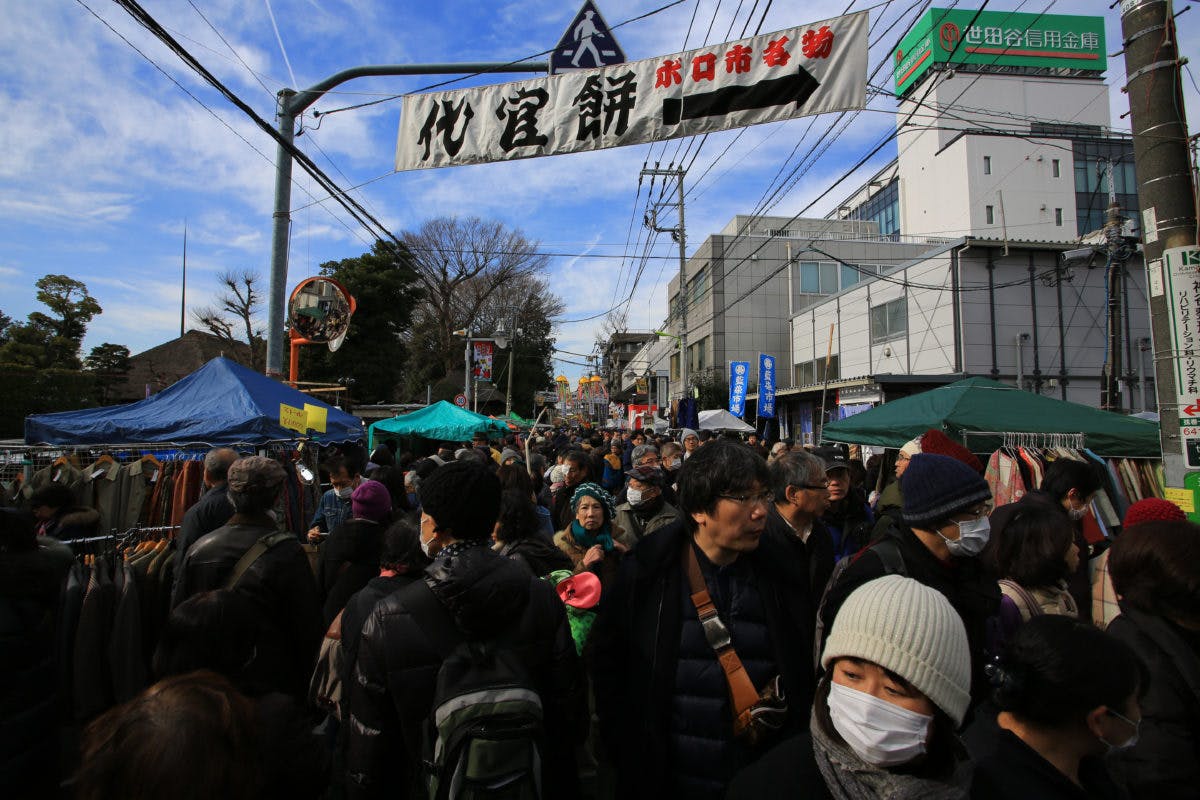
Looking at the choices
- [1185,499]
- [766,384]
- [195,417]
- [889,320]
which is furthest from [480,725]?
[889,320]

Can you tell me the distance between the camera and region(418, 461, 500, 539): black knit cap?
221 cm

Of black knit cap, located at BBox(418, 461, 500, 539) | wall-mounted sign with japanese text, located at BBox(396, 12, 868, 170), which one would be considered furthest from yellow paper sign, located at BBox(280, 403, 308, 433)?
black knit cap, located at BBox(418, 461, 500, 539)

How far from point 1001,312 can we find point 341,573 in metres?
20.1

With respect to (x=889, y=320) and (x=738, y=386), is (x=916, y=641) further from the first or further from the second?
(x=889, y=320)

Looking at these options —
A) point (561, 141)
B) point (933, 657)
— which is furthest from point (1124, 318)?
point (933, 657)

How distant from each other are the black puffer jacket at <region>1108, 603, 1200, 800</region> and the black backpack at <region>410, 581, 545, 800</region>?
1.83m

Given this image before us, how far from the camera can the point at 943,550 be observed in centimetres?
246

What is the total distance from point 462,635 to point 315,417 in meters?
7.00

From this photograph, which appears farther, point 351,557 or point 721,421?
point 721,421

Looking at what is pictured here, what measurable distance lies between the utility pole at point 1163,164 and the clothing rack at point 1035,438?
7.98 feet

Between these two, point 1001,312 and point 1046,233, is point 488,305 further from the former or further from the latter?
point 1046,233

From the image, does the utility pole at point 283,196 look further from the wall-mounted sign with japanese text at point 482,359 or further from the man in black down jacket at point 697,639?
the wall-mounted sign with japanese text at point 482,359

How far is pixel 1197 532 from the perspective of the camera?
228 centimetres

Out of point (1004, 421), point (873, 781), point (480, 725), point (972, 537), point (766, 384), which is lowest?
point (480, 725)
